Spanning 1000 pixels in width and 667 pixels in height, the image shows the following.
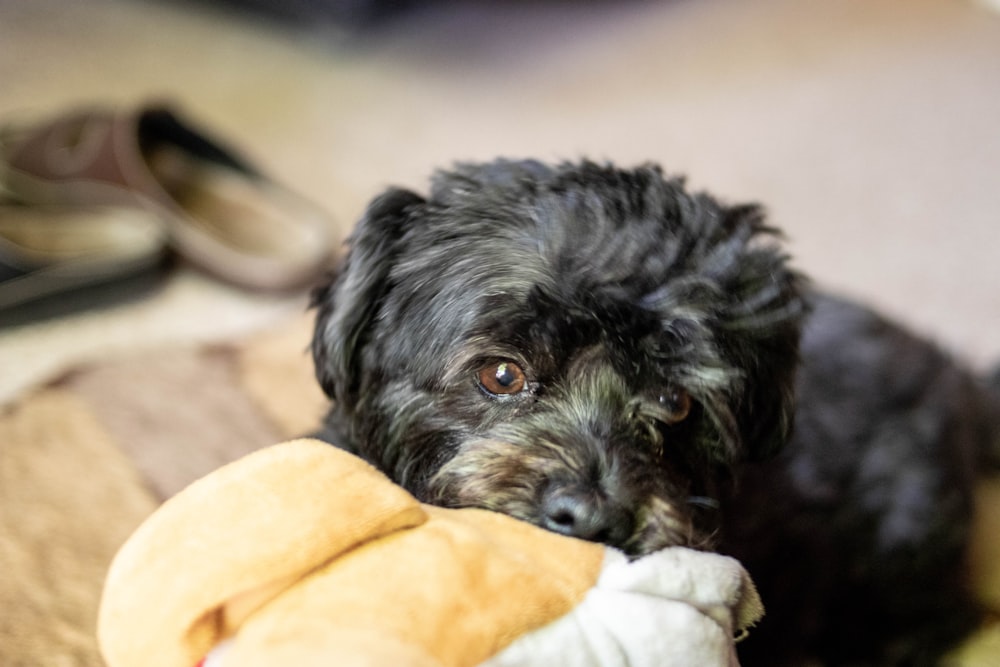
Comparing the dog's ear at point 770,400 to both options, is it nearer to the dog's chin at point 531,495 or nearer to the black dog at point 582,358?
the black dog at point 582,358

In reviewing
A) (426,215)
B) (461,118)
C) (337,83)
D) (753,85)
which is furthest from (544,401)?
(753,85)

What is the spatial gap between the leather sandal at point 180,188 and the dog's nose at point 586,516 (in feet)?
6.33

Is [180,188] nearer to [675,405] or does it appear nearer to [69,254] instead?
[69,254]

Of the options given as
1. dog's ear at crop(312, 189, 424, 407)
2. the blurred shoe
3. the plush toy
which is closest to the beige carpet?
the blurred shoe

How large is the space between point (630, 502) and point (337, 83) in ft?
11.8

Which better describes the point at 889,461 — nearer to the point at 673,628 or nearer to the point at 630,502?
the point at 630,502

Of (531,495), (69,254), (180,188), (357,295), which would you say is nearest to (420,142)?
(180,188)

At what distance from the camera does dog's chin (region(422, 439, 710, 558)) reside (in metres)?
1.34

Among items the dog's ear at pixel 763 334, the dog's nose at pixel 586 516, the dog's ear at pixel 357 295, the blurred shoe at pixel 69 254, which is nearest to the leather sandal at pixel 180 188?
the blurred shoe at pixel 69 254

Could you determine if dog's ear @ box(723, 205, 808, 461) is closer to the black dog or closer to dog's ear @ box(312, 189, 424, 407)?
the black dog

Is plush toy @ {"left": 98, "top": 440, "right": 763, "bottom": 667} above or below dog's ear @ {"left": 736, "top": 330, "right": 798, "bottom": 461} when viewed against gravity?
below

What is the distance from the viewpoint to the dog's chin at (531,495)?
1.34 m

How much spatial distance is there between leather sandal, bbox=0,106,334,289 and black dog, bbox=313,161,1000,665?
1.41 metres

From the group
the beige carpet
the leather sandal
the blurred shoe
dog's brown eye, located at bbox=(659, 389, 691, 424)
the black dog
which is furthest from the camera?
the leather sandal
